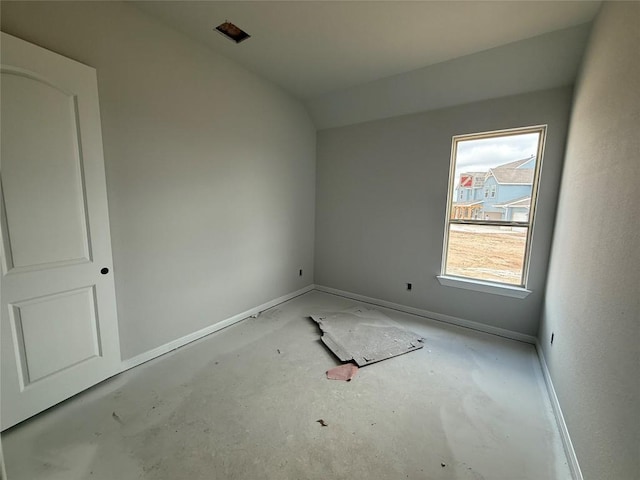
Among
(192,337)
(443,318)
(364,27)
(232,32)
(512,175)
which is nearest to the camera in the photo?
(364,27)

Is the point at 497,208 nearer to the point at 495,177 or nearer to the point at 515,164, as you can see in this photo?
the point at 495,177

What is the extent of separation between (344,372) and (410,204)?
85.8 inches

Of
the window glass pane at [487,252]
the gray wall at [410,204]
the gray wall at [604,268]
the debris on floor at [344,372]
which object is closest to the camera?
the gray wall at [604,268]

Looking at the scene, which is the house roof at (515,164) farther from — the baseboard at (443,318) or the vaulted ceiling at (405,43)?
the baseboard at (443,318)

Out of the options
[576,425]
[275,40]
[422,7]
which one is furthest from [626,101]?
[275,40]

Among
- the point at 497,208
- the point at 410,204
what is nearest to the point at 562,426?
the point at 497,208

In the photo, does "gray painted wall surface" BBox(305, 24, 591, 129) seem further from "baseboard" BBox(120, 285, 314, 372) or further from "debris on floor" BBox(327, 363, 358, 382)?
"debris on floor" BBox(327, 363, 358, 382)

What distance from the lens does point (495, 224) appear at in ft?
9.35

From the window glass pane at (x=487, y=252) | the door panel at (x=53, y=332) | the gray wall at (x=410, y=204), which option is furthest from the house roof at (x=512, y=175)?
the door panel at (x=53, y=332)

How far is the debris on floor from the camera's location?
212cm

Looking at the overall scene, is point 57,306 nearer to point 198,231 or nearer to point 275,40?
point 198,231

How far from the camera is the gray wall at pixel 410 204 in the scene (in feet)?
8.43

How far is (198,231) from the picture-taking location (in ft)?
8.48

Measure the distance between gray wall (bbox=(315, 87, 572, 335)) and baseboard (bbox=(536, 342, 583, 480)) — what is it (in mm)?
693
